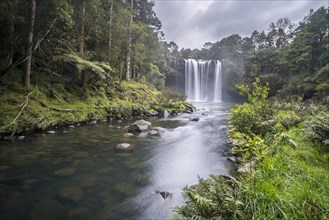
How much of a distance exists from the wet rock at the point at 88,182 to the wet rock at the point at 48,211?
730 mm

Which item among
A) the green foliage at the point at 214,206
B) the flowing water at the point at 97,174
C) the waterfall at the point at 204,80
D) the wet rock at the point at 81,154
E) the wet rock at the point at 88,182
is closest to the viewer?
the green foliage at the point at 214,206

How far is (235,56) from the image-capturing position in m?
42.7

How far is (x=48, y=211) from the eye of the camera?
3330 mm

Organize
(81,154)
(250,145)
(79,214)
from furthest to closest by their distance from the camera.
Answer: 1. (81,154)
2. (79,214)
3. (250,145)

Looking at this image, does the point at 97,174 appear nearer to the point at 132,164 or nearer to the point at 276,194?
the point at 132,164

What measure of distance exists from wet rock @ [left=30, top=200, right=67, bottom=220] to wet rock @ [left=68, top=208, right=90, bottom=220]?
4.3 inches

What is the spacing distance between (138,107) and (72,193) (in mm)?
10538

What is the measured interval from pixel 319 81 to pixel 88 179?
2493 cm

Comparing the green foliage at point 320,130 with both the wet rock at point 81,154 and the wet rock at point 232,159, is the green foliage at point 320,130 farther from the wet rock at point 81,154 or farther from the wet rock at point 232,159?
the wet rock at point 81,154

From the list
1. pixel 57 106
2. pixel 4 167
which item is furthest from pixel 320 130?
pixel 57 106

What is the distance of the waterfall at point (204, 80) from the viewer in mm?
40250

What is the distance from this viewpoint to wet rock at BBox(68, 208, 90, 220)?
126 inches

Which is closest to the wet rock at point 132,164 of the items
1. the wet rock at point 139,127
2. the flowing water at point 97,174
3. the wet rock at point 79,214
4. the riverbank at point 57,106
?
the flowing water at point 97,174

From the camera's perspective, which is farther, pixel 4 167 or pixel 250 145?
pixel 4 167
